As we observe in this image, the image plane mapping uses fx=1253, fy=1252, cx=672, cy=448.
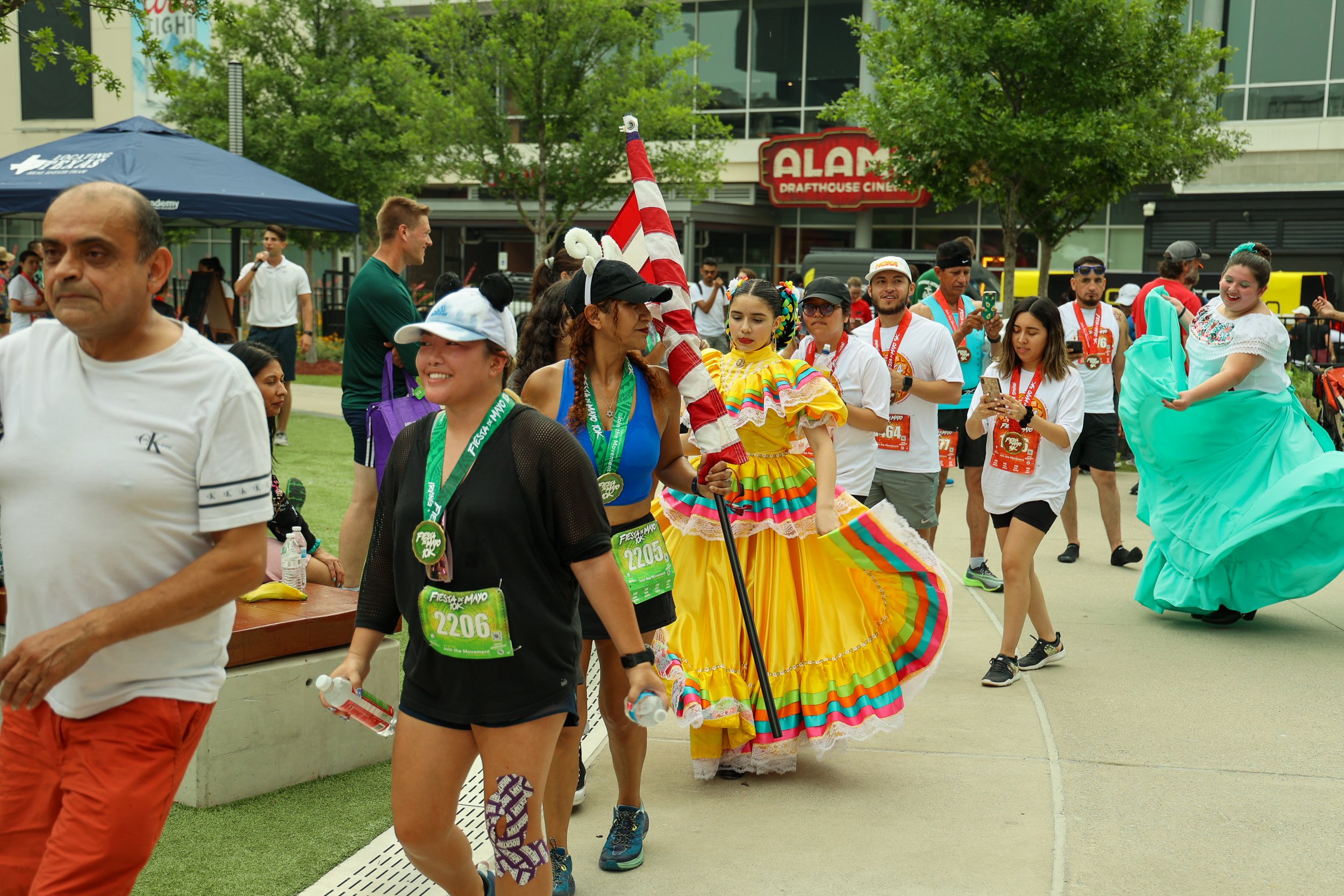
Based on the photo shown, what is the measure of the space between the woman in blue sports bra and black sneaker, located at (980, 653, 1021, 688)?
2636 millimetres

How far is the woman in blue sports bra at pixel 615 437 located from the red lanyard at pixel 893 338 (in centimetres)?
326

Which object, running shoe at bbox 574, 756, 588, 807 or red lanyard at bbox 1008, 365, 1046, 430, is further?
red lanyard at bbox 1008, 365, 1046, 430

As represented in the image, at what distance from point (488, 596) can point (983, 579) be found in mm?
5954

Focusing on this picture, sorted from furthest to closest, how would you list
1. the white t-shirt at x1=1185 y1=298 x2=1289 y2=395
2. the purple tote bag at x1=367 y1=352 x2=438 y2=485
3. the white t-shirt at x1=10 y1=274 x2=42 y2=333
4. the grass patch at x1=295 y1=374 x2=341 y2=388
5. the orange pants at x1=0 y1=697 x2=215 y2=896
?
1. the grass patch at x1=295 y1=374 x2=341 y2=388
2. the white t-shirt at x1=10 y1=274 x2=42 y2=333
3. the white t-shirt at x1=1185 y1=298 x2=1289 y2=395
4. the purple tote bag at x1=367 y1=352 x2=438 y2=485
5. the orange pants at x1=0 y1=697 x2=215 y2=896

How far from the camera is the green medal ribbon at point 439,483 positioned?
9.64 ft

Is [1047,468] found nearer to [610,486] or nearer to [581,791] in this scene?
[581,791]

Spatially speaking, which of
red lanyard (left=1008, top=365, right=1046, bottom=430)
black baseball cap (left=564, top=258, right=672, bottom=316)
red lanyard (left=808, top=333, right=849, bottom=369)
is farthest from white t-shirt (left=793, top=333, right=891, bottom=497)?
black baseball cap (left=564, top=258, right=672, bottom=316)

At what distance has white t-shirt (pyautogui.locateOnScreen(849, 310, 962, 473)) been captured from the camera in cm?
701

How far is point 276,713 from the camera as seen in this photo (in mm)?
4383

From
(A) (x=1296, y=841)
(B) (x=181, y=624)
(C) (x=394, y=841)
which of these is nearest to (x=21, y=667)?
Answer: (B) (x=181, y=624)

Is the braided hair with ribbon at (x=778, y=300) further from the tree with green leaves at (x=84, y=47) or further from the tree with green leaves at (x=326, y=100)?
the tree with green leaves at (x=326, y=100)

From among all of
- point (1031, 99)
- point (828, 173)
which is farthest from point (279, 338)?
point (828, 173)

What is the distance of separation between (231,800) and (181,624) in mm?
1986

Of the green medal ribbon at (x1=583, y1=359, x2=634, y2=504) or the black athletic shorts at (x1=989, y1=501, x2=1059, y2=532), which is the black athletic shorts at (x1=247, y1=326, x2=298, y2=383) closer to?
the black athletic shorts at (x1=989, y1=501, x2=1059, y2=532)
